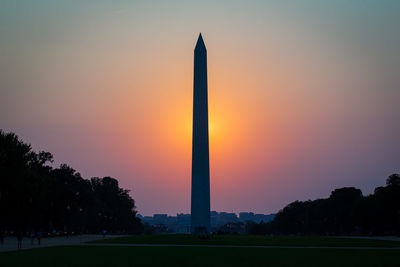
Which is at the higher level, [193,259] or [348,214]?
[348,214]

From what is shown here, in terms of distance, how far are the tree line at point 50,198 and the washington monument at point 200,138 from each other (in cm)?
2050

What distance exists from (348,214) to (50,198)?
63.6 m

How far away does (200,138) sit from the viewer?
7462 cm

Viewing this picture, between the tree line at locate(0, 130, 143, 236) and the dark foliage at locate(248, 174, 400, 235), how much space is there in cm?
4668

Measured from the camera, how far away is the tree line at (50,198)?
58969 millimetres

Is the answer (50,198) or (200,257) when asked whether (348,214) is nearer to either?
(50,198)

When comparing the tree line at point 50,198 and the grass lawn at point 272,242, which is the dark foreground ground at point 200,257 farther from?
the tree line at point 50,198

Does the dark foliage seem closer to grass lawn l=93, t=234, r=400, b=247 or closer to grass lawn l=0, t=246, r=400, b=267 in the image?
grass lawn l=93, t=234, r=400, b=247

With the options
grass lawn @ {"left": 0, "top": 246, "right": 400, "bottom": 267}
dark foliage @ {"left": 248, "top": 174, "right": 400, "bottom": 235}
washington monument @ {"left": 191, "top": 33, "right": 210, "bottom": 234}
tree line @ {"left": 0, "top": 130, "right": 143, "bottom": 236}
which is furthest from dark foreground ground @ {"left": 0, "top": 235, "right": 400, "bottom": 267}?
dark foliage @ {"left": 248, "top": 174, "right": 400, "bottom": 235}

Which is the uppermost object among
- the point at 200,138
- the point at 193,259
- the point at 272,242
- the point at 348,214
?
the point at 200,138

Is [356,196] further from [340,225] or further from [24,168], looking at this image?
[24,168]

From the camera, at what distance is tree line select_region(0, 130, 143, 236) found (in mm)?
58969

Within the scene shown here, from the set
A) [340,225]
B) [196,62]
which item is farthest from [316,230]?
[196,62]

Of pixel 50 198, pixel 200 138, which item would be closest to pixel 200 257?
pixel 200 138
